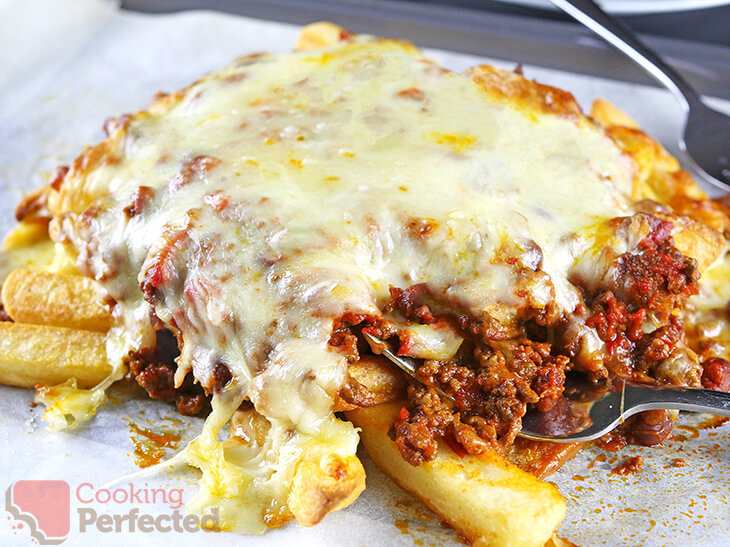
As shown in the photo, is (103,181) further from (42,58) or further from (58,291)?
(42,58)

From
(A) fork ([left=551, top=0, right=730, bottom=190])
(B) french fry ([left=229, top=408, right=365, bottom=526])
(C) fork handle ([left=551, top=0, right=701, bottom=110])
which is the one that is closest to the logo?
(B) french fry ([left=229, top=408, right=365, bottom=526])

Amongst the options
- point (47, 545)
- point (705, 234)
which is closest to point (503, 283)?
Result: point (705, 234)

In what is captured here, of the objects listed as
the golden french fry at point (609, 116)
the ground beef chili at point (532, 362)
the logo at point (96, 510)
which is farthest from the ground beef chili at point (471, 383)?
the golden french fry at point (609, 116)

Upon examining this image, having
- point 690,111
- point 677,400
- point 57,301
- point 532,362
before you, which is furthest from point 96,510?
point 690,111

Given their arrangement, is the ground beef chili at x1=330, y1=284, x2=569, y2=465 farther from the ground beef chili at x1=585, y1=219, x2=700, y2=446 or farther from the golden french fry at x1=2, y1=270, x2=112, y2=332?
the golden french fry at x1=2, y1=270, x2=112, y2=332

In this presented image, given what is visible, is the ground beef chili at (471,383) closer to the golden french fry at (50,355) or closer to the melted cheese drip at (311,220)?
the melted cheese drip at (311,220)

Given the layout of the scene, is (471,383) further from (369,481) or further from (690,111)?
(690,111)
